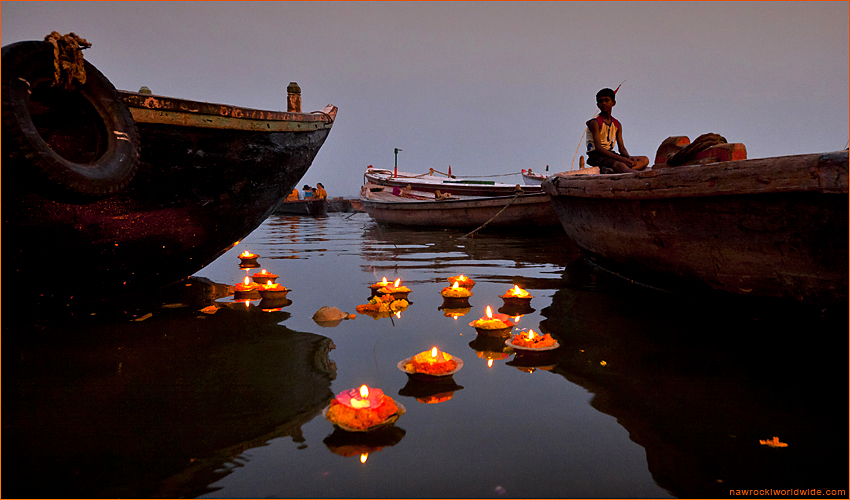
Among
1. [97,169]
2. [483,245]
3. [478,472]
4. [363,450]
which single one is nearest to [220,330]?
[97,169]

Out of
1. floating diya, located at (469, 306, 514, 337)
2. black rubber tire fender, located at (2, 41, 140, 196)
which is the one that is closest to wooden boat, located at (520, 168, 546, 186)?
floating diya, located at (469, 306, 514, 337)

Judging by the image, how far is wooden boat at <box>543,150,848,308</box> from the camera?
2.66m

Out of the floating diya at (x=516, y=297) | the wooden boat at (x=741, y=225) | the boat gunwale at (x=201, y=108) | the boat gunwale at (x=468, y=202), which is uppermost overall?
the boat gunwale at (x=201, y=108)

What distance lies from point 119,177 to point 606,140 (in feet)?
18.4

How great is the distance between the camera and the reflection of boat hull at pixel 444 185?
→ 667 inches

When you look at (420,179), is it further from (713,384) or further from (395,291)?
(713,384)

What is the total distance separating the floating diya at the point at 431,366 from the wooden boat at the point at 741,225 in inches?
82.3

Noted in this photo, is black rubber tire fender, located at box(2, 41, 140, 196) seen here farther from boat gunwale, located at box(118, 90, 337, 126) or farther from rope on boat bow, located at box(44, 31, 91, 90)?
boat gunwale, located at box(118, 90, 337, 126)

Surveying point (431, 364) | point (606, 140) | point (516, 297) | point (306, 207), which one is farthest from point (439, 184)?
point (431, 364)

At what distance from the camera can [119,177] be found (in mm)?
3117

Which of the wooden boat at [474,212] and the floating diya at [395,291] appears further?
the wooden boat at [474,212]

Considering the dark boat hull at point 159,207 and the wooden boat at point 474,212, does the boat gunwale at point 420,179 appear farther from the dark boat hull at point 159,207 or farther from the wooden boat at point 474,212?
the dark boat hull at point 159,207

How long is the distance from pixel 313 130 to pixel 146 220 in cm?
227

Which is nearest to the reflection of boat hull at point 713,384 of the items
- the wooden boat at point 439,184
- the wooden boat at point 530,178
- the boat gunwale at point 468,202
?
the boat gunwale at point 468,202
